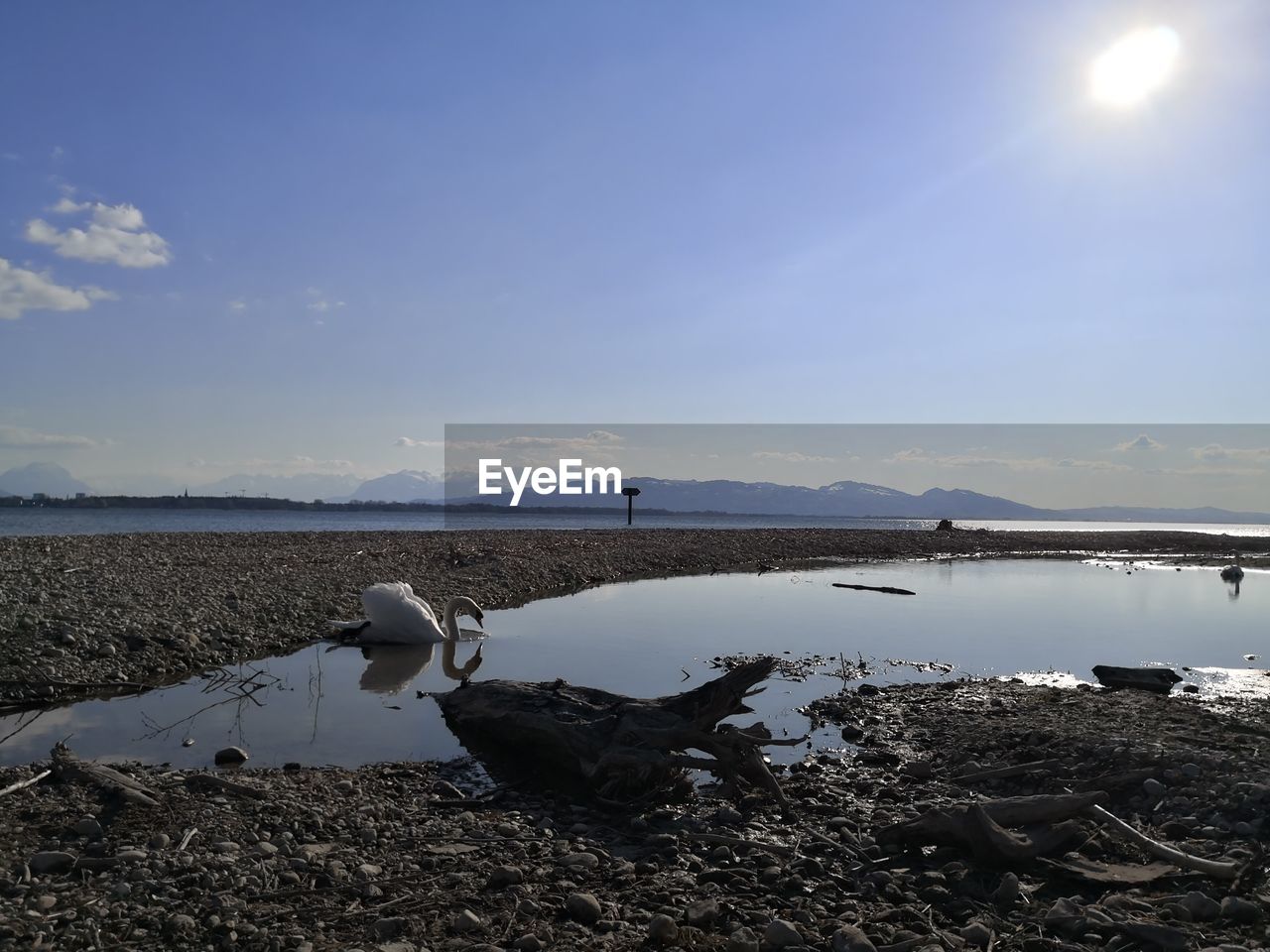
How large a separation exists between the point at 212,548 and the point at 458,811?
932 inches

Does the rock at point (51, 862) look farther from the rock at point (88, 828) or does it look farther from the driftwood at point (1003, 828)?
the driftwood at point (1003, 828)

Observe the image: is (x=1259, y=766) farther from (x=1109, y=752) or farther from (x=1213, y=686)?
(x=1213, y=686)

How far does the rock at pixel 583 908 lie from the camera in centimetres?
491

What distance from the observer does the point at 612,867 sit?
567 centimetres

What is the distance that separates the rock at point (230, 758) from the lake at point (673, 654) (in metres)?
0.18

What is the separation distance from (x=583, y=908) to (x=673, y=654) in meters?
9.86

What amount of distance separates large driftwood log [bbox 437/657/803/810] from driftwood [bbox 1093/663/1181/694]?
22.4 ft

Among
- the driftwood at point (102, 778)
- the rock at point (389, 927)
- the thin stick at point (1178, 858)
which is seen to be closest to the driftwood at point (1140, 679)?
the thin stick at point (1178, 858)

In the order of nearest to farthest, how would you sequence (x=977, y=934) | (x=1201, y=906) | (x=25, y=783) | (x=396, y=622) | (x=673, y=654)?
(x=977, y=934) < (x=1201, y=906) < (x=25, y=783) < (x=673, y=654) < (x=396, y=622)

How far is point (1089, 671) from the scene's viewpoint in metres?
13.7

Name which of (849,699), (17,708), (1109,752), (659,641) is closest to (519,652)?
(659,641)

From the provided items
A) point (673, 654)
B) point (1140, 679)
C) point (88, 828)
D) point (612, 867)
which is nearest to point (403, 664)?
point (673, 654)

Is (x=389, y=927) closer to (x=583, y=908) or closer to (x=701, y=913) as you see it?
(x=583, y=908)

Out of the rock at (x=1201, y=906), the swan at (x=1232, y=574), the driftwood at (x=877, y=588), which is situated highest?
the rock at (x=1201, y=906)
